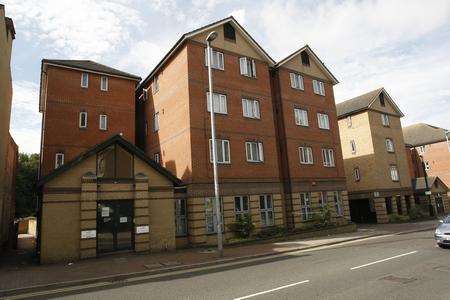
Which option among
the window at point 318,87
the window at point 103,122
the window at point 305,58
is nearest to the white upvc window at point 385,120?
the window at point 318,87

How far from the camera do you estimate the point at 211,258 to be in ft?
50.9

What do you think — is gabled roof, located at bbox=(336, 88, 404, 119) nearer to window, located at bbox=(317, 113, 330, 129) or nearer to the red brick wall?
window, located at bbox=(317, 113, 330, 129)

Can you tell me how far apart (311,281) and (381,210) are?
2897 centimetres

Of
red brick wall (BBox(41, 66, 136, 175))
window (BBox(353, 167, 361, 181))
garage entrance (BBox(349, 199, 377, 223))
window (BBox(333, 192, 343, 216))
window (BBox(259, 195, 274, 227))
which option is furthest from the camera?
window (BBox(353, 167, 361, 181))

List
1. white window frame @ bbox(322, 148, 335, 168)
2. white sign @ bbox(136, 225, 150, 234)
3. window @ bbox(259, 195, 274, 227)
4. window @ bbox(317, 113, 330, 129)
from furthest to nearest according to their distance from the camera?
window @ bbox(317, 113, 330, 129) < white window frame @ bbox(322, 148, 335, 168) < window @ bbox(259, 195, 274, 227) < white sign @ bbox(136, 225, 150, 234)

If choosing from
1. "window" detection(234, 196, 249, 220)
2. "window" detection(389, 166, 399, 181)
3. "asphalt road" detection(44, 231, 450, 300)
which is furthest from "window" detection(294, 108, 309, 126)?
"window" detection(389, 166, 399, 181)

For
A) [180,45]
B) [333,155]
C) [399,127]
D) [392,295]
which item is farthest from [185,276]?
[399,127]

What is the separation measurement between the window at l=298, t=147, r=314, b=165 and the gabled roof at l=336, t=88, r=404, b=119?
13760 millimetres

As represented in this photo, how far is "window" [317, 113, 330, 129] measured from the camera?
2991 cm

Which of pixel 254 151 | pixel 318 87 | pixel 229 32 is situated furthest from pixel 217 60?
pixel 318 87

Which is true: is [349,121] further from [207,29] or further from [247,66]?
[207,29]

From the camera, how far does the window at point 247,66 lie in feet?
83.8

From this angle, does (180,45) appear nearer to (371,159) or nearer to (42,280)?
(42,280)

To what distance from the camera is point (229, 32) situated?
997 inches
